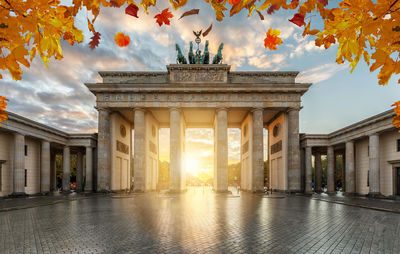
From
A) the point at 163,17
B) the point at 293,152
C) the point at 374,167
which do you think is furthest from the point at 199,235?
the point at 293,152

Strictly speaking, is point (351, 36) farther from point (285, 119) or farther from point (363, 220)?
point (285, 119)

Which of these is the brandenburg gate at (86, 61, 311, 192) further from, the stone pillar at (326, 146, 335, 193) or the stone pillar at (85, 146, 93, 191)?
the stone pillar at (326, 146, 335, 193)

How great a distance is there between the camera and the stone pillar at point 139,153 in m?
37.0

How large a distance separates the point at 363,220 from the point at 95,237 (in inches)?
513

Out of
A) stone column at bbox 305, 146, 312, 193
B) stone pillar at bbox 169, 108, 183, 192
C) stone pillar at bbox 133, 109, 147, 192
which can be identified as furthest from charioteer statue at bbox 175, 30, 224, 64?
stone column at bbox 305, 146, 312, 193

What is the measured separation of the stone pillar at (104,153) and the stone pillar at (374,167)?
109 ft

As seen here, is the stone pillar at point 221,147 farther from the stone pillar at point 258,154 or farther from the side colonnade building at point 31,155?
the side colonnade building at point 31,155

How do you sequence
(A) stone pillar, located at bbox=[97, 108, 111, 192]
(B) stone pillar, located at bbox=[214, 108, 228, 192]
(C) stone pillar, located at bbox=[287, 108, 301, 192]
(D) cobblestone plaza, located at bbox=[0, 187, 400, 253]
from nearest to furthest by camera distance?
1. (D) cobblestone plaza, located at bbox=[0, 187, 400, 253]
2. (C) stone pillar, located at bbox=[287, 108, 301, 192]
3. (A) stone pillar, located at bbox=[97, 108, 111, 192]
4. (B) stone pillar, located at bbox=[214, 108, 228, 192]

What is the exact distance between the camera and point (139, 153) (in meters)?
37.7

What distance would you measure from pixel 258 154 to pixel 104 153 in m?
21.8

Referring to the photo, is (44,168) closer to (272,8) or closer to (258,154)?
(258,154)

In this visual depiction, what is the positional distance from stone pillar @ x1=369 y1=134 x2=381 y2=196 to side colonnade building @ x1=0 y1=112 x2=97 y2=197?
121 ft

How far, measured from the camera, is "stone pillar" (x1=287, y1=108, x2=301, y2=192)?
36.8 metres

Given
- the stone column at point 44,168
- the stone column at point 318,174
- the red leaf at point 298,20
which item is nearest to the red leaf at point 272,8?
the red leaf at point 298,20
